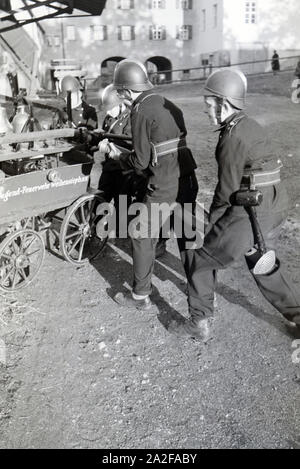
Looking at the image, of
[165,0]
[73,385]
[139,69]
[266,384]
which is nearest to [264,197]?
[266,384]

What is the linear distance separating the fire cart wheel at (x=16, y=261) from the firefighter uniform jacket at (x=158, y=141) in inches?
54.0

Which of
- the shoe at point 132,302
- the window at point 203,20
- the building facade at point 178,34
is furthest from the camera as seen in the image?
the window at point 203,20

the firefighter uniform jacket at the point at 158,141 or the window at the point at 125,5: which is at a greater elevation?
the window at the point at 125,5

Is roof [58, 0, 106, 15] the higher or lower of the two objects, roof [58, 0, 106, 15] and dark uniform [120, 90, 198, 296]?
the higher

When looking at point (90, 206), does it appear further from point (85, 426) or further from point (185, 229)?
point (85, 426)

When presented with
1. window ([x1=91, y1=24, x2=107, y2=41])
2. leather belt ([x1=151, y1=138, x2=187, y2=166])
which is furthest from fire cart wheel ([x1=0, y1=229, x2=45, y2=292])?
window ([x1=91, y1=24, x2=107, y2=41])

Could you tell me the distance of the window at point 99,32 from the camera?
40.5m

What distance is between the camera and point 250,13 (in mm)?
35156

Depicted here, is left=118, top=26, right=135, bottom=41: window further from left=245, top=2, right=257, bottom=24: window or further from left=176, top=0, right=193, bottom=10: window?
left=245, top=2, right=257, bottom=24: window

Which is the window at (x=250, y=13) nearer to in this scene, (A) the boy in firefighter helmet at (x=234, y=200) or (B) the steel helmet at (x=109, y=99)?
(B) the steel helmet at (x=109, y=99)

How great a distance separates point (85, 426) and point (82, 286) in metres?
1.94

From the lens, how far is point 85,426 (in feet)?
9.54

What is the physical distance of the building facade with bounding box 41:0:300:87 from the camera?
35.7 m

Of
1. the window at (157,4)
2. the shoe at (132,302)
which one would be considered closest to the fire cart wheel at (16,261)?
the shoe at (132,302)
